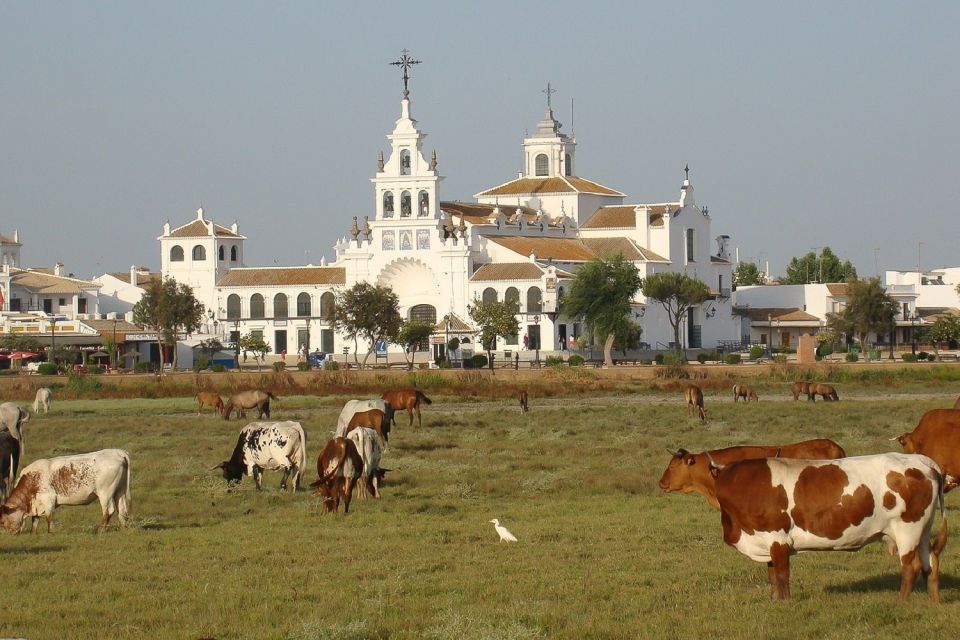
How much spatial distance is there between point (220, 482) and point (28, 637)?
1214cm

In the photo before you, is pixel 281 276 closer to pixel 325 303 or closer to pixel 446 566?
pixel 325 303

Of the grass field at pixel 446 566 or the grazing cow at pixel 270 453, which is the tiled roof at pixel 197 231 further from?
the grazing cow at pixel 270 453

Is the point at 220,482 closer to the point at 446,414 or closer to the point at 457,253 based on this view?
the point at 446,414

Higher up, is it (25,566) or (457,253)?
(457,253)

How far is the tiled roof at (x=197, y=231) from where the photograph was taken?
111m

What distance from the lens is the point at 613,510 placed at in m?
22.4

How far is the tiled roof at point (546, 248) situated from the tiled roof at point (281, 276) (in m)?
10.2

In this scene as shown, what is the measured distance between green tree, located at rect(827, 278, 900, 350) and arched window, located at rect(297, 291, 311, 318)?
32127 mm

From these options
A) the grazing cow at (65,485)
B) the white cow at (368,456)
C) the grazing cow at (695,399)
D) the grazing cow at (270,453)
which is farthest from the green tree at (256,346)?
the grazing cow at (65,485)

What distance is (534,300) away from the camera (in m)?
98.0

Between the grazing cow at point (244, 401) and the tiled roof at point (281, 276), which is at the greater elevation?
the tiled roof at point (281, 276)

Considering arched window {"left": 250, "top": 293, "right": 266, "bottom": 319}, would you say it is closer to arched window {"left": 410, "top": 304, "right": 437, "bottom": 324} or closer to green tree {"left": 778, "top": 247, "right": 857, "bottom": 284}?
arched window {"left": 410, "top": 304, "right": 437, "bottom": 324}

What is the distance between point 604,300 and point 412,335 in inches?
418

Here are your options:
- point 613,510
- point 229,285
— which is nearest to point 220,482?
point 613,510
